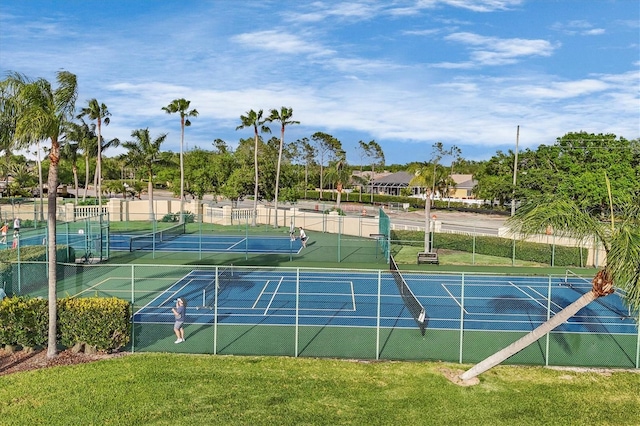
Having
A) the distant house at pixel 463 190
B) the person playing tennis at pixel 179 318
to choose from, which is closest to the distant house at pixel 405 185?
the distant house at pixel 463 190

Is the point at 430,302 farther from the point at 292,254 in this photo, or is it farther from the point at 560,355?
the point at 292,254

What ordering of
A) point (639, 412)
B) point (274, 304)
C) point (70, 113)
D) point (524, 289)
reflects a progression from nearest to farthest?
point (639, 412), point (70, 113), point (274, 304), point (524, 289)

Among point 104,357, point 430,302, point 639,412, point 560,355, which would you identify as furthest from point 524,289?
point 104,357

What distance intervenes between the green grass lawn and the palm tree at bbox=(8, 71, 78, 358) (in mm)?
Result: 2433

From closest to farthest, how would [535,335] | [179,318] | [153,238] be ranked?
[535,335], [179,318], [153,238]

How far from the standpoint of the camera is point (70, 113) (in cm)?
1417

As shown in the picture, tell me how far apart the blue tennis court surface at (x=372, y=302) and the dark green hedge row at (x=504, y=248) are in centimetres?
431

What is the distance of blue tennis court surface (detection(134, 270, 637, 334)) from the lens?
19.2m

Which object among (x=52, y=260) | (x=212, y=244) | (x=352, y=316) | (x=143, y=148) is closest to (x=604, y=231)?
(x=352, y=316)

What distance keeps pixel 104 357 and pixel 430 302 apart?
42.3 feet

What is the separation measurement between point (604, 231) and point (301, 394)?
7.11 m

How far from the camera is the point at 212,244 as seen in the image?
127 ft

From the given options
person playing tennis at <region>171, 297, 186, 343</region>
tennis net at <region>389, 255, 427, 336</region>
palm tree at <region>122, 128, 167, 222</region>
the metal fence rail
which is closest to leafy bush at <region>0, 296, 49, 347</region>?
the metal fence rail

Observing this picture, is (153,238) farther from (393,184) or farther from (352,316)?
(393,184)
